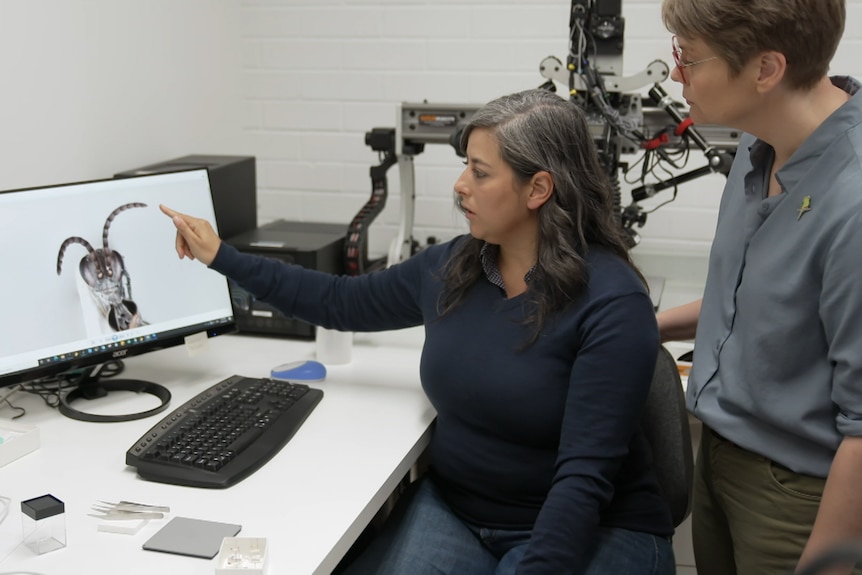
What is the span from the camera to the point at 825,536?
126 cm

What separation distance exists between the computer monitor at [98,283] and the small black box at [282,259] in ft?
0.76

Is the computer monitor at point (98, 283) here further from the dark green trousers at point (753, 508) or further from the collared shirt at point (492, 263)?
the dark green trousers at point (753, 508)

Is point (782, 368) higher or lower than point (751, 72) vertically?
lower

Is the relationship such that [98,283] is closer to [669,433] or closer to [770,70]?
[669,433]

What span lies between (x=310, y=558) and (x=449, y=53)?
1.98 m

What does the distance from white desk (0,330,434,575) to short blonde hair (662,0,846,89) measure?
897mm

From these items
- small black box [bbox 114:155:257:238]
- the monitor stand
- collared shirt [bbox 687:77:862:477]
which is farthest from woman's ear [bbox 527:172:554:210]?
small black box [bbox 114:155:257:238]

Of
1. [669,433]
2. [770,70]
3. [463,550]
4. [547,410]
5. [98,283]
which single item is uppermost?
[770,70]

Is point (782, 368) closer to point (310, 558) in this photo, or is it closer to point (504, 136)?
point (504, 136)

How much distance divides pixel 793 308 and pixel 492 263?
1.96ft

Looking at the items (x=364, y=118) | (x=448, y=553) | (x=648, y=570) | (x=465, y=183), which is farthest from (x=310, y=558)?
(x=364, y=118)

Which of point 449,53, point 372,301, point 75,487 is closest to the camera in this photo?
point 75,487

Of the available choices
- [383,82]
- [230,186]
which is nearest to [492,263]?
[230,186]

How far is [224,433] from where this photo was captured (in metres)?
1.66
